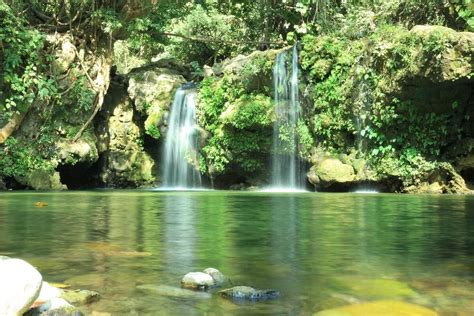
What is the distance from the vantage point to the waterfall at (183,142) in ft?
59.1

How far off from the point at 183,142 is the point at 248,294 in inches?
590

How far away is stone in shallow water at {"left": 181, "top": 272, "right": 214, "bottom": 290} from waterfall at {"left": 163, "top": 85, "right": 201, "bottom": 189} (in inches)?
566

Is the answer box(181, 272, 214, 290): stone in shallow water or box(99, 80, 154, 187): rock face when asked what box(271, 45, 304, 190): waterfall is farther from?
box(181, 272, 214, 290): stone in shallow water

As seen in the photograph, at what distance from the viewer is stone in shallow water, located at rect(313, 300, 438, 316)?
295 cm

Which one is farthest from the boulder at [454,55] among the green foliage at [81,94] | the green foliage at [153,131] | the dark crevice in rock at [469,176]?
the green foliage at [81,94]

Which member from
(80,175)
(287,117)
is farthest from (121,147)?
(287,117)

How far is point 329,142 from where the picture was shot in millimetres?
15742

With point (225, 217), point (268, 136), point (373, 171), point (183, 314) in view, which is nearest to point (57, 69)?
point (268, 136)

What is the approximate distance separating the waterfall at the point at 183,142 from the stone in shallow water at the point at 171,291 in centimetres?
1441

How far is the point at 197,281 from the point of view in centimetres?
348

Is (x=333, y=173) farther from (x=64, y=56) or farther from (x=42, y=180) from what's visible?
(x=64, y=56)

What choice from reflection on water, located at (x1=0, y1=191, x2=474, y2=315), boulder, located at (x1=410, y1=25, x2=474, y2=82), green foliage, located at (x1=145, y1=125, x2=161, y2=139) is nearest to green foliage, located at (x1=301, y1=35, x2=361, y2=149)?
boulder, located at (x1=410, y1=25, x2=474, y2=82)

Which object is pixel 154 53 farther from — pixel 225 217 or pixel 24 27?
pixel 225 217

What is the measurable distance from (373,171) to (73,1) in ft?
29.4
